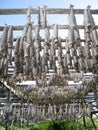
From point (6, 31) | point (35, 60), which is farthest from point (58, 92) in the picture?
point (6, 31)

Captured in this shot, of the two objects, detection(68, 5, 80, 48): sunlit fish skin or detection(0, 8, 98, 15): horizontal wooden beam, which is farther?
detection(0, 8, 98, 15): horizontal wooden beam

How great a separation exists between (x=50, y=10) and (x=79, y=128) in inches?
222

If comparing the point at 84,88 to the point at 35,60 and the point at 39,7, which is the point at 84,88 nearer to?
the point at 35,60

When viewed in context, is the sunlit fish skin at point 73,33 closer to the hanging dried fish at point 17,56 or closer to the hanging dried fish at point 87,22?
the hanging dried fish at point 87,22

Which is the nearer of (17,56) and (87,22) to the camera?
(87,22)

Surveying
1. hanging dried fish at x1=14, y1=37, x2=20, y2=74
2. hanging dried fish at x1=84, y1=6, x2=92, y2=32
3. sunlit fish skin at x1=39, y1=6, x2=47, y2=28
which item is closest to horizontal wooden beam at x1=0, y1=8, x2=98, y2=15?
sunlit fish skin at x1=39, y1=6, x2=47, y2=28

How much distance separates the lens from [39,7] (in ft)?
18.6

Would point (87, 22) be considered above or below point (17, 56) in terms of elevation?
above

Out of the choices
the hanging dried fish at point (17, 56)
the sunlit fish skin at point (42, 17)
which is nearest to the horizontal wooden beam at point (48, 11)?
the sunlit fish skin at point (42, 17)

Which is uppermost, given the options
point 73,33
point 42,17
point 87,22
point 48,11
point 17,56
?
point 48,11

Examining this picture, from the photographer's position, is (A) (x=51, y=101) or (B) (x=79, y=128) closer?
(B) (x=79, y=128)

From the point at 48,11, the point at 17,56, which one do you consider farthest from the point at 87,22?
the point at 17,56

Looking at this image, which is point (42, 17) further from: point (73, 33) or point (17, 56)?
point (17, 56)

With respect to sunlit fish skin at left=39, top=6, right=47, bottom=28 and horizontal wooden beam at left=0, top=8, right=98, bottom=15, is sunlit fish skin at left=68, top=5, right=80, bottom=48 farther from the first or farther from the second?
horizontal wooden beam at left=0, top=8, right=98, bottom=15
